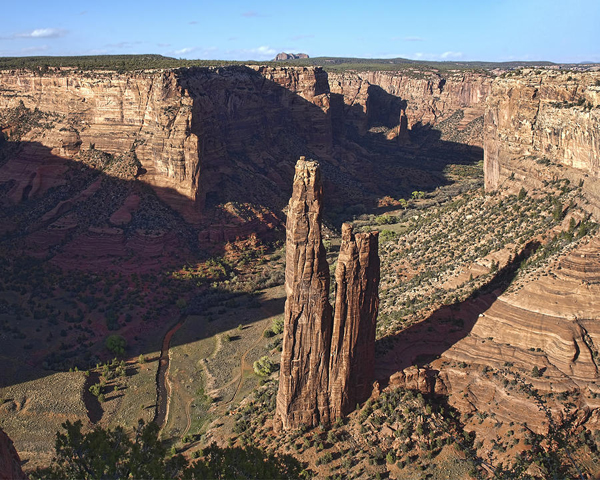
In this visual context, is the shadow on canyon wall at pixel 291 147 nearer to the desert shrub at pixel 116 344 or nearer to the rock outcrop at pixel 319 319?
the desert shrub at pixel 116 344

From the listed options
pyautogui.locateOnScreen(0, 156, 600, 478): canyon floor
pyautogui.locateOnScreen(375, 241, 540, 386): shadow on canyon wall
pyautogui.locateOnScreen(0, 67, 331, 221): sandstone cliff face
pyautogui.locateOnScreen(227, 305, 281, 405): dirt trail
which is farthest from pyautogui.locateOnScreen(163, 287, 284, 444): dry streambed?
pyautogui.locateOnScreen(0, 67, 331, 221): sandstone cliff face

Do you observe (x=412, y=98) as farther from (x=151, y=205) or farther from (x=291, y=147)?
(x=151, y=205)

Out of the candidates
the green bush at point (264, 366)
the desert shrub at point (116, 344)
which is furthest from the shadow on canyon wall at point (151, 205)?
the green bush at point (264, 366)

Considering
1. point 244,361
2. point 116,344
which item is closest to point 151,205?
point 116,344

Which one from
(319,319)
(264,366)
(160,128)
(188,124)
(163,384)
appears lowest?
(163,384)

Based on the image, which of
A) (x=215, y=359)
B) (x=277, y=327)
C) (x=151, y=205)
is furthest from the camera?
(x=151, y=205)

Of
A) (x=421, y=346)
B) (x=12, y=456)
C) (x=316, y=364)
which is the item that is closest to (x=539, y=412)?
(x=421, y=346)

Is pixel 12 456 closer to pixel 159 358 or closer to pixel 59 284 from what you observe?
pixel 159 358
